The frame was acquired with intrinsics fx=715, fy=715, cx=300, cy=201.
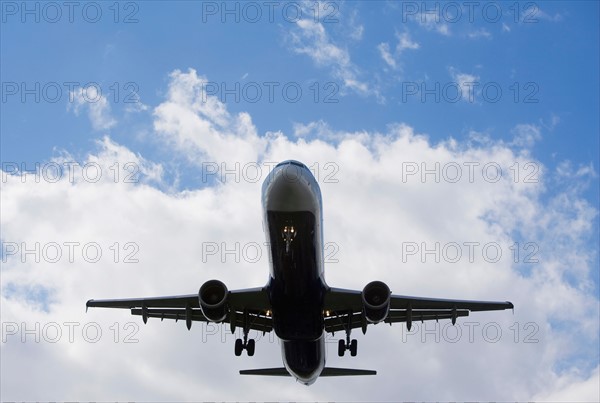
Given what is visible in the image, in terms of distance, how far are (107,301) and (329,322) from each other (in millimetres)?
8841

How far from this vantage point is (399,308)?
92.9 feet

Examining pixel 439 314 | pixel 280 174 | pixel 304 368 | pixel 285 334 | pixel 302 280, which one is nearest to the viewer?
pixel 280 174

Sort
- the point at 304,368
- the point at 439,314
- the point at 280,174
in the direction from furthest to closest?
the point at 439,314, the point at 304,368, the point at 280,174

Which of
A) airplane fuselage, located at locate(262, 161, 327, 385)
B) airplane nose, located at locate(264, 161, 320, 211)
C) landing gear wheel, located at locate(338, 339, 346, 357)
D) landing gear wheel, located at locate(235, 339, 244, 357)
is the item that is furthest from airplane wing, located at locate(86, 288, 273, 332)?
airplane nose, located at locate(264, 161, 320, 211)

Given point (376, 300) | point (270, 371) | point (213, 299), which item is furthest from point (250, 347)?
point (376, 300)

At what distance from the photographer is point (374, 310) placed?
2350 cm

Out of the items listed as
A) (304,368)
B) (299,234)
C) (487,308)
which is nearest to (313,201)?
(299,234)

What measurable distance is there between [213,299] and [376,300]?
540cm

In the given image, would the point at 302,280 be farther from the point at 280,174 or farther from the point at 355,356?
the point at 355,356

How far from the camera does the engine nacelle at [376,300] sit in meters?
23.5

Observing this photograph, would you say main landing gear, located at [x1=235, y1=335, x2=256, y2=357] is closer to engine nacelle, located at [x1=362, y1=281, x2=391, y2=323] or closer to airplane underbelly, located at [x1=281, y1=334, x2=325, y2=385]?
airplane underbelly, located at [x1=281, y1=334, x2=325, y2=385]

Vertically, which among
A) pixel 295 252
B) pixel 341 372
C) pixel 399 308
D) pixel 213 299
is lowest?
pixel 341 372

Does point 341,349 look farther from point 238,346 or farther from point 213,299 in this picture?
A: point 213,299

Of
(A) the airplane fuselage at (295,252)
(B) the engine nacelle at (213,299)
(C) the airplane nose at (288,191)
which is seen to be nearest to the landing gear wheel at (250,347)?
(A) the airplane fuselage at (295,252)
